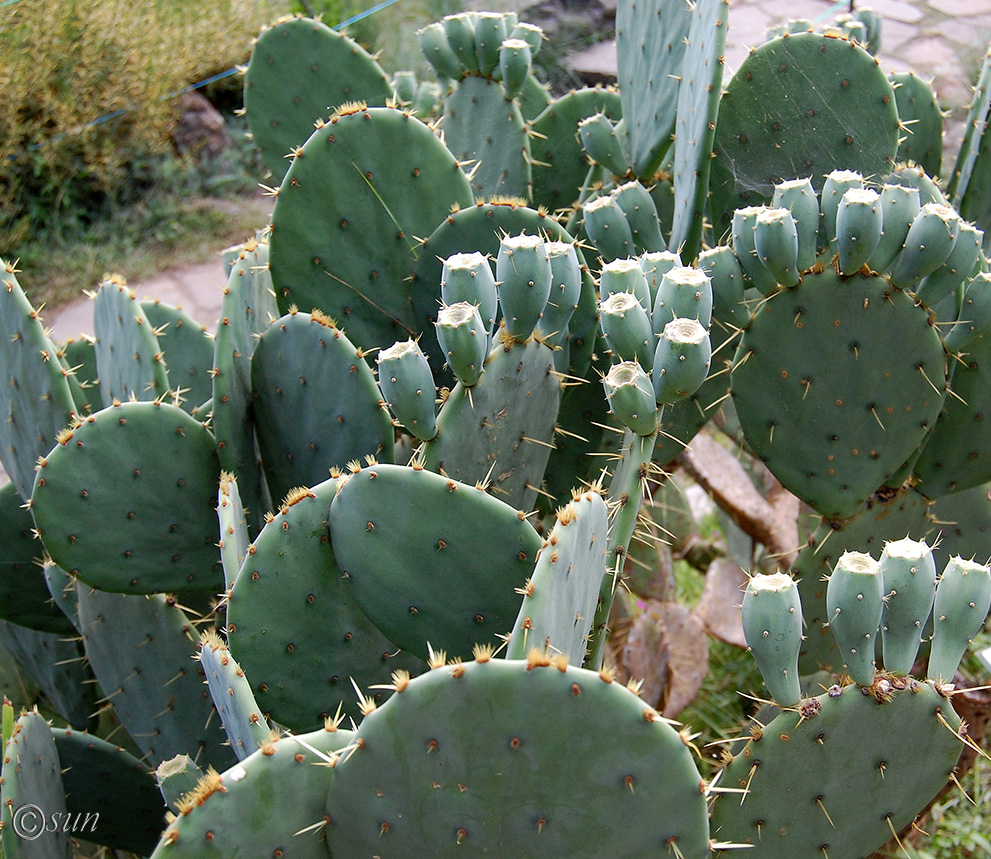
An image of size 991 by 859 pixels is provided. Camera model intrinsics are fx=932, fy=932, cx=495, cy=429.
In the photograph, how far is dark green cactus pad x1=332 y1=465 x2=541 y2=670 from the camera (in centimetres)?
107

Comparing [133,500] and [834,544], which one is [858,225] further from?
[133,500]

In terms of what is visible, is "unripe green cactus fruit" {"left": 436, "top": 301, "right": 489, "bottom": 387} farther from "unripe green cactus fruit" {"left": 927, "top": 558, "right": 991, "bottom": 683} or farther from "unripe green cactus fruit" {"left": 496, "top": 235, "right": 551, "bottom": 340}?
"unripe green cactus fruit" {"left": 927, "top": 558, "right": 991, "bottom": 683}

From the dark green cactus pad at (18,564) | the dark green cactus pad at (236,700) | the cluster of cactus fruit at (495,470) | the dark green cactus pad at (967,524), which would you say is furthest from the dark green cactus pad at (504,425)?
the dark green cactus pad at (967,524)

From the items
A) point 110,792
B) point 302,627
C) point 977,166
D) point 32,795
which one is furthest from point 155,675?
point 977,166

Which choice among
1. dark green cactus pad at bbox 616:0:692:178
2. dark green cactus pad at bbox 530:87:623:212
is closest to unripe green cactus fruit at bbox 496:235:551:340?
dark green cactus pad at bbox 616:0:692:178

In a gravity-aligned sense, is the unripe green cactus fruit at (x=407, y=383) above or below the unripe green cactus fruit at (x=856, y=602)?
above

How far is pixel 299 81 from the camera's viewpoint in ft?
6.65

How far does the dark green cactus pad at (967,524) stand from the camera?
189 cm

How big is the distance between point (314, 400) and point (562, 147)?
106cm

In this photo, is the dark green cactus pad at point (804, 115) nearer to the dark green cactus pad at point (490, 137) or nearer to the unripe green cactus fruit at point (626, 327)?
the dark green cactus pad at point (490, 137)

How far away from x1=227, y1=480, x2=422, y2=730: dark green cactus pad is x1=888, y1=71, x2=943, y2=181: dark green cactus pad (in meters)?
1.55

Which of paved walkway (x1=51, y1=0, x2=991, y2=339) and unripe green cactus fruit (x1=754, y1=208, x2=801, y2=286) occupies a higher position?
unripe green cactus fruit (x1=754, y1=208, x2=801, y2=286)

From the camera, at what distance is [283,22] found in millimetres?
1985
